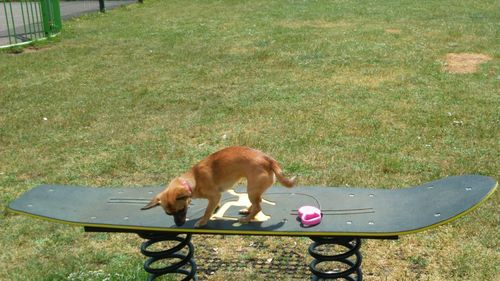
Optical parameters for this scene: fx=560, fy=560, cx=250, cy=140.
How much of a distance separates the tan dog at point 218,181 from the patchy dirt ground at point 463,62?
Result: 7048 mm

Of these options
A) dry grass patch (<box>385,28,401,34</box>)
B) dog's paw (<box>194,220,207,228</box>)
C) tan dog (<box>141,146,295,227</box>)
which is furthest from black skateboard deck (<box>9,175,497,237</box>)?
dry grass patch (<box>385,28,401,34</box>)

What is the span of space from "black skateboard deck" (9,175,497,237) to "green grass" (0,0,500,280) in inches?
23.9

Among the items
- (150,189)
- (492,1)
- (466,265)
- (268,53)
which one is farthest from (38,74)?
(492,1)

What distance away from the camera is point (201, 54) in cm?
1184

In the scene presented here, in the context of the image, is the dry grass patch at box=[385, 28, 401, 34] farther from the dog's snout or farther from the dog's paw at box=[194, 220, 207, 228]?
the dog's snout

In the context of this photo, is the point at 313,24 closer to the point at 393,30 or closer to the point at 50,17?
the point at 393,30

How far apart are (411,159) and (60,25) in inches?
461

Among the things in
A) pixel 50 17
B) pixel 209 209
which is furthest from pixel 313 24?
pixel 209 209

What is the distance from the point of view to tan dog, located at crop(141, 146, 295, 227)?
3.46 metres

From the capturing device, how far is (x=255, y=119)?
753 centimetres

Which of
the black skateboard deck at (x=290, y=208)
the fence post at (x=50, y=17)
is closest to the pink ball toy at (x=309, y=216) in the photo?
the black skateboard deck at (x=290, y=208)

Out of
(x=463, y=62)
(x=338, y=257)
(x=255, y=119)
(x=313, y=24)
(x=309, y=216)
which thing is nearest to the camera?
(x=309, y=216)

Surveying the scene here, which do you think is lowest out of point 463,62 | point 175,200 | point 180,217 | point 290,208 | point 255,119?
point 255,119

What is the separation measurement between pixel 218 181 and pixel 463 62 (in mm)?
7960
